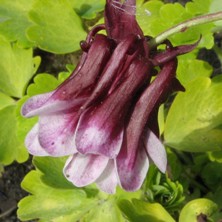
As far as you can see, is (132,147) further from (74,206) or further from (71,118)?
(74,206)

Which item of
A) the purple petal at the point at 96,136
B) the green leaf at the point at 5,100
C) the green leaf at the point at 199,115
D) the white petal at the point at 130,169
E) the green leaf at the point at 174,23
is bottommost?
the green leaf at the point at 5,100

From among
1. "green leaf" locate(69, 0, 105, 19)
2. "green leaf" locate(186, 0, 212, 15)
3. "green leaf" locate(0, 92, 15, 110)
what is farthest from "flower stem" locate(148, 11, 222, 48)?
"green leaf" locate(0, 92, 15, 110)

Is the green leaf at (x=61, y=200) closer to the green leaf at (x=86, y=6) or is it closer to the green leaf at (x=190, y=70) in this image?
the green leaf at (x=190, y=70)

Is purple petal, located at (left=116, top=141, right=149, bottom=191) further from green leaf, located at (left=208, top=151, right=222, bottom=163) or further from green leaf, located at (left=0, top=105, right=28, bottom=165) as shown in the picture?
green leaf, located at (left=0, top=105, right=28, bottom=165)

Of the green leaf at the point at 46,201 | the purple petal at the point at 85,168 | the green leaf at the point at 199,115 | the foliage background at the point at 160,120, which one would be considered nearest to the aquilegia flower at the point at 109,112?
the purple petal at the point at 85,168

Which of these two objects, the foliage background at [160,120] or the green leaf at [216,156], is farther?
the green leaf at [216,156]

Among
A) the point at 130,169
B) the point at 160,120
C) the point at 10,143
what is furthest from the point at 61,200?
the point at 130,169

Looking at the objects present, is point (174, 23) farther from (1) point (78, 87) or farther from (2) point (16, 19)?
(1) point (78, 87)
